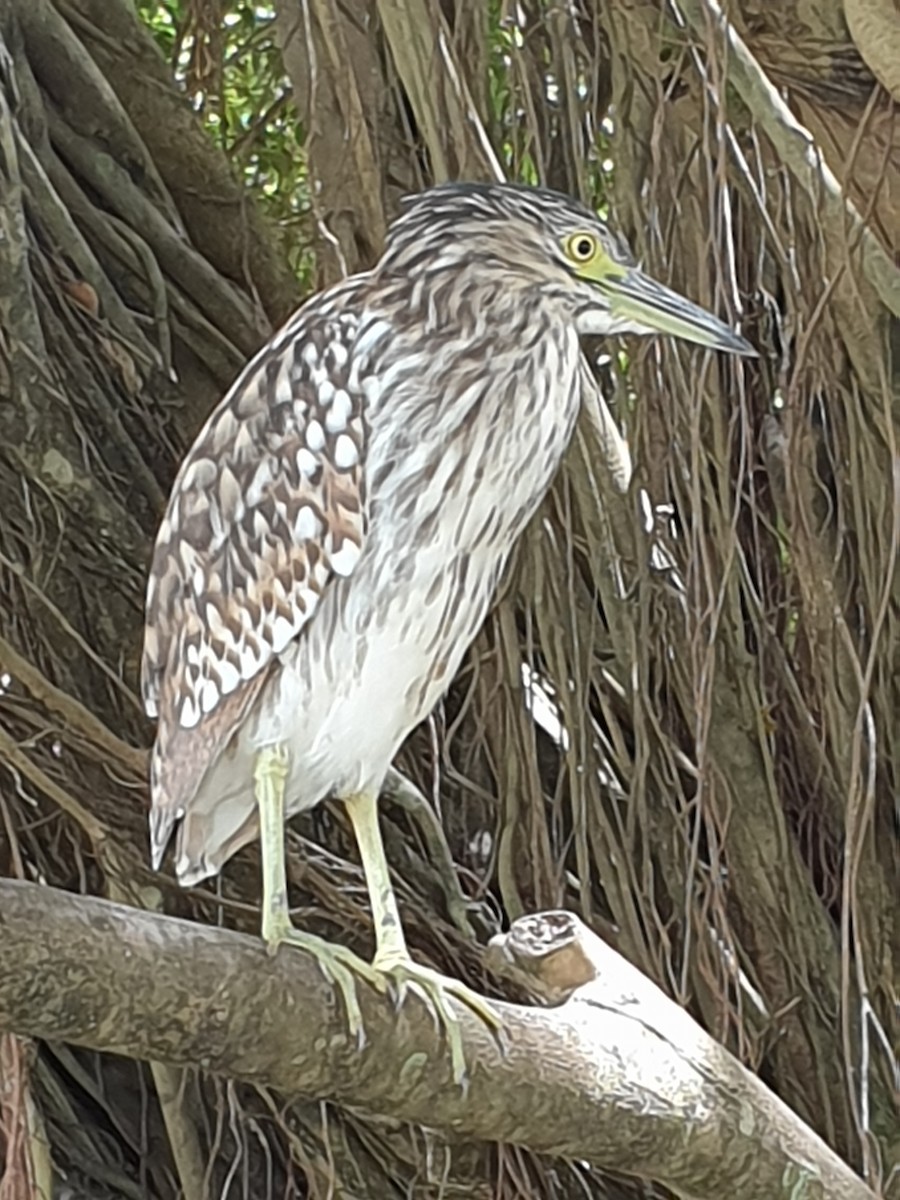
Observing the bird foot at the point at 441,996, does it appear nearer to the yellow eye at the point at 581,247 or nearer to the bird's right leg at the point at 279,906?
the bird's right leg at the point at 279,906

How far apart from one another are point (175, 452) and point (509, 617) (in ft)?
1.27

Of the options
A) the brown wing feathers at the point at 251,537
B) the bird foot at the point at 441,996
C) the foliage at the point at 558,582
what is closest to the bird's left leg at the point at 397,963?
the bird foot at the point at 441,996

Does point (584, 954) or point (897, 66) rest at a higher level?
point (897, 66)

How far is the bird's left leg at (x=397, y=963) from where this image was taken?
3.57ft

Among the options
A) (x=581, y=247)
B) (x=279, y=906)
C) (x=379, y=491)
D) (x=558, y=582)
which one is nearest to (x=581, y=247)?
(x=581, y=247)

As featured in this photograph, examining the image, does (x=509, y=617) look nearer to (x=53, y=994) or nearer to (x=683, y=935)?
(x=683, y=935)

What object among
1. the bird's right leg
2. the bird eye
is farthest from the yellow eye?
the bird's right leg

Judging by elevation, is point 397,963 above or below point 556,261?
A: below

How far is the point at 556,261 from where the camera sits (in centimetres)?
112

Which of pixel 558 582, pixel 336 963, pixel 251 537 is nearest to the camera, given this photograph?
pixel 336 963

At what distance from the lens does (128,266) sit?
6.07ft

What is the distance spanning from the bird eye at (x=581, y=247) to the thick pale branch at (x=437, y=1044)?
Result: 423 mm

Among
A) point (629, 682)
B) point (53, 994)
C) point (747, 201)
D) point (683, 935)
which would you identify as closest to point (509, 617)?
point (629, 682)

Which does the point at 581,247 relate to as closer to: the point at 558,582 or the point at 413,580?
the point at 413,580
